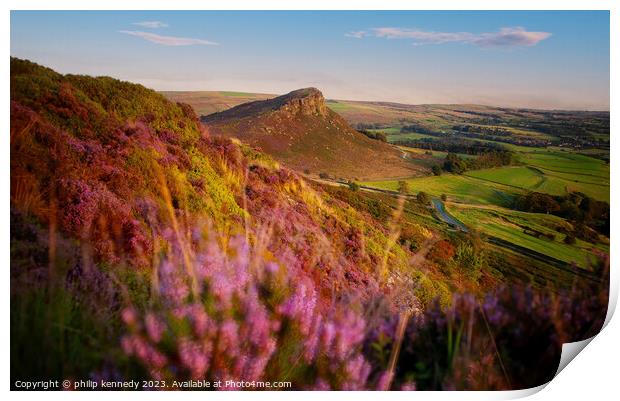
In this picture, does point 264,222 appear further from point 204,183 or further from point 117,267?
point 117,267

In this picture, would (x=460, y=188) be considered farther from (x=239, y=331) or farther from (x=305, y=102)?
(x=239, y=331)

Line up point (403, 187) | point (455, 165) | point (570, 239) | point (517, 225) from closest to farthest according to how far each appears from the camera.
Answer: point (570, 239) → point (517, 225) → point (403, 187) → point (455, 165)

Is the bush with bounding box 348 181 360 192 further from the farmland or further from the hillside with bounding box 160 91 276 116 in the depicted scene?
the hillside with bounding box 160 91 276 116

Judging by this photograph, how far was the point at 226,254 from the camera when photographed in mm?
5504

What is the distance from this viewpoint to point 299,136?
7.34 metres

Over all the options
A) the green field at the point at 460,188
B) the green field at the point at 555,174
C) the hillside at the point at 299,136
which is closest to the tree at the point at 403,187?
the green field at the point at 460,188

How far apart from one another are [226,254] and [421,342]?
7.81 ft

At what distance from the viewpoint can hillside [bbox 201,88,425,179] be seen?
722 cm

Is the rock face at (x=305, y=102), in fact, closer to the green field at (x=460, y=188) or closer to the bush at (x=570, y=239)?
the green field at (x=460, y=188)

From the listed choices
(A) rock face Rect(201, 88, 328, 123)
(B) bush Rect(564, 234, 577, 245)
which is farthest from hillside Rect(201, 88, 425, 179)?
(B) bush Rect(564, 234, 577, 245)

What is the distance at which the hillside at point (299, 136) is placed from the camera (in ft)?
23.7

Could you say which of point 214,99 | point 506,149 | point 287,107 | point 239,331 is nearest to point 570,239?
point 506,149
